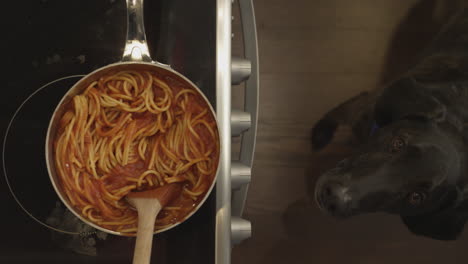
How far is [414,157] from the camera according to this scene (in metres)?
0.72

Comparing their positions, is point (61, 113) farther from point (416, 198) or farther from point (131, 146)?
point (416, 198)

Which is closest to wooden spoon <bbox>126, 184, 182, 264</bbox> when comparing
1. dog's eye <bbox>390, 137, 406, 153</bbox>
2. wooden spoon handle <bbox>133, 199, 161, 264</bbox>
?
A: wooden spoon handle <bbox>133, 199, 161, 264</bbox>

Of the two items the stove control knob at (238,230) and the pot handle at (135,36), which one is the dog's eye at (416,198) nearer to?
the stove control knob at (238,230)

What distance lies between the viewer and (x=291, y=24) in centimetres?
115

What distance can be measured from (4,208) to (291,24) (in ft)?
2.95

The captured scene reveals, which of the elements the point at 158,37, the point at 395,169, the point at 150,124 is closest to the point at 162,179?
the point at 150,124

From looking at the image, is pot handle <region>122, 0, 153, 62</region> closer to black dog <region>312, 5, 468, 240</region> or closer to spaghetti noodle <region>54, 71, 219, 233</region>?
spaghetti noodle <region>54, 71, 219, 233</region>

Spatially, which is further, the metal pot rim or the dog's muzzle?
the dog's muzzle

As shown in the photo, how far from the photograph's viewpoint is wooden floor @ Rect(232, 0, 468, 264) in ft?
3.79

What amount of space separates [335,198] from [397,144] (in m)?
0.17

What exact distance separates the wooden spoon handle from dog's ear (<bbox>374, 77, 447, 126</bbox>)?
52cm

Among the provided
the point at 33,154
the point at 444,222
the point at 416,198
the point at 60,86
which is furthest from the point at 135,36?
the point at 444,222

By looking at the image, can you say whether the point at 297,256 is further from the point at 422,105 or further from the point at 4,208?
the point at 4,208

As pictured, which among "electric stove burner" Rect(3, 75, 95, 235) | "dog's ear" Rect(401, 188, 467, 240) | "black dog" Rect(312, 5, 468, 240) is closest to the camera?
"electric stove burner" Rect(3, 75, 95, 235)
